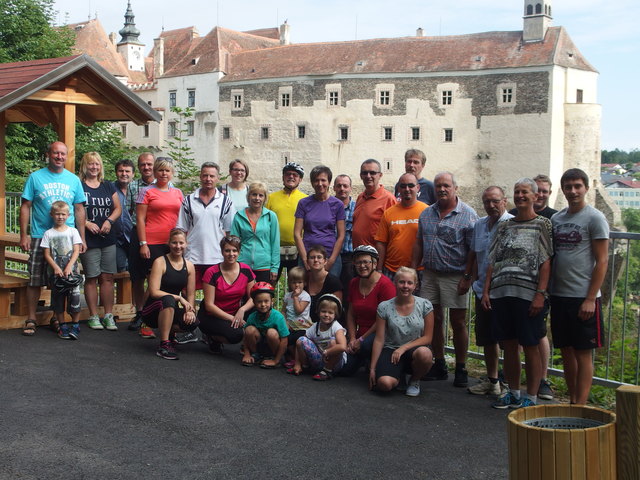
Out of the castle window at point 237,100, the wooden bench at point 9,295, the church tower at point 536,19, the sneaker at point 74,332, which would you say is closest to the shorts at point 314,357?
the sneaker at point 74,332

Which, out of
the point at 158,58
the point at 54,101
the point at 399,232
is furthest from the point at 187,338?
the point at 158,58

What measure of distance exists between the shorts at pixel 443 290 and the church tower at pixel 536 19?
51.5 meters

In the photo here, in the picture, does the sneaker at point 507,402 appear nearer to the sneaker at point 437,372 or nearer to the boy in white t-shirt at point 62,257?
the sneaker at point 437,372

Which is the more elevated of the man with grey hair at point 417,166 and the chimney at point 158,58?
the chimney at point 158,58

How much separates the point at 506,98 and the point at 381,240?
48160 mm

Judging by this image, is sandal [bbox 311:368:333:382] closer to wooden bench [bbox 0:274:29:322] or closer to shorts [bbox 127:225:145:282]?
shorts [bbox 127:225:145:282]

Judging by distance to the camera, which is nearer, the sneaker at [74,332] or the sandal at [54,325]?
the sneaker at [74,332]

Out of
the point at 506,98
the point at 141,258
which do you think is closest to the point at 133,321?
the point at 141,258

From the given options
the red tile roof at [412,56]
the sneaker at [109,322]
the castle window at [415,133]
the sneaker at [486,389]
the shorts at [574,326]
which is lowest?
the sneaker at [486,389]

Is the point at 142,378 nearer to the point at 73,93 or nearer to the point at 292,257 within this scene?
the point at 292,257

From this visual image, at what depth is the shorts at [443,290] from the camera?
6387 millimetres

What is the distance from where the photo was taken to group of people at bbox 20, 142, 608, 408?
17.9ft

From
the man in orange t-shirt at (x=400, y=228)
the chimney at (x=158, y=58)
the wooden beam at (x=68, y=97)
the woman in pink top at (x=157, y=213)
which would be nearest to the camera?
the man in orange t-shirt at (x=400, y=228)

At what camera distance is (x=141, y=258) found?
7988 mm
